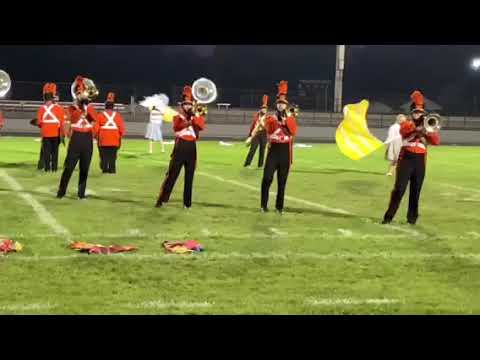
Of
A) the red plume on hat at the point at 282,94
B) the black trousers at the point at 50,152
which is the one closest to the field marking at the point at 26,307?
the red plume on hat at the point at 282,94

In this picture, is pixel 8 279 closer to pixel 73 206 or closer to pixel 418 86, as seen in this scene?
pixel 73 206

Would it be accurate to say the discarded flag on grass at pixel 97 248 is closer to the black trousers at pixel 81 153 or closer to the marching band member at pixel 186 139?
the marching band member at pixel 186 139

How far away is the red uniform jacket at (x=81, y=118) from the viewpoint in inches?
442

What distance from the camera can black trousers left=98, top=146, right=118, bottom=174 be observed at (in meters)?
15.7

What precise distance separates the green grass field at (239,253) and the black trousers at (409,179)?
0.21m

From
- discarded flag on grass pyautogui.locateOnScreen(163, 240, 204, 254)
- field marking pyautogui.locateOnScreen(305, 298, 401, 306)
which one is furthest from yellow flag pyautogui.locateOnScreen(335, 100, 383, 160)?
field marking pyautogui.locateOnScreen(305, 298, 401, 306)

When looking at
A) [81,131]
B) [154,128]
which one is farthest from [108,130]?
[154,128]

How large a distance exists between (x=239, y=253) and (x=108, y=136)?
8.97m

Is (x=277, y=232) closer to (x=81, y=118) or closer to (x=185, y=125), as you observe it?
(x=185, y=125)

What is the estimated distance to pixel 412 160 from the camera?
31.9 feet

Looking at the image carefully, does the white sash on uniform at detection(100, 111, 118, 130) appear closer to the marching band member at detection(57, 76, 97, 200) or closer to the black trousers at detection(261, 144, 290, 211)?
the marching band member at detection(57, 76, 97, 200)
